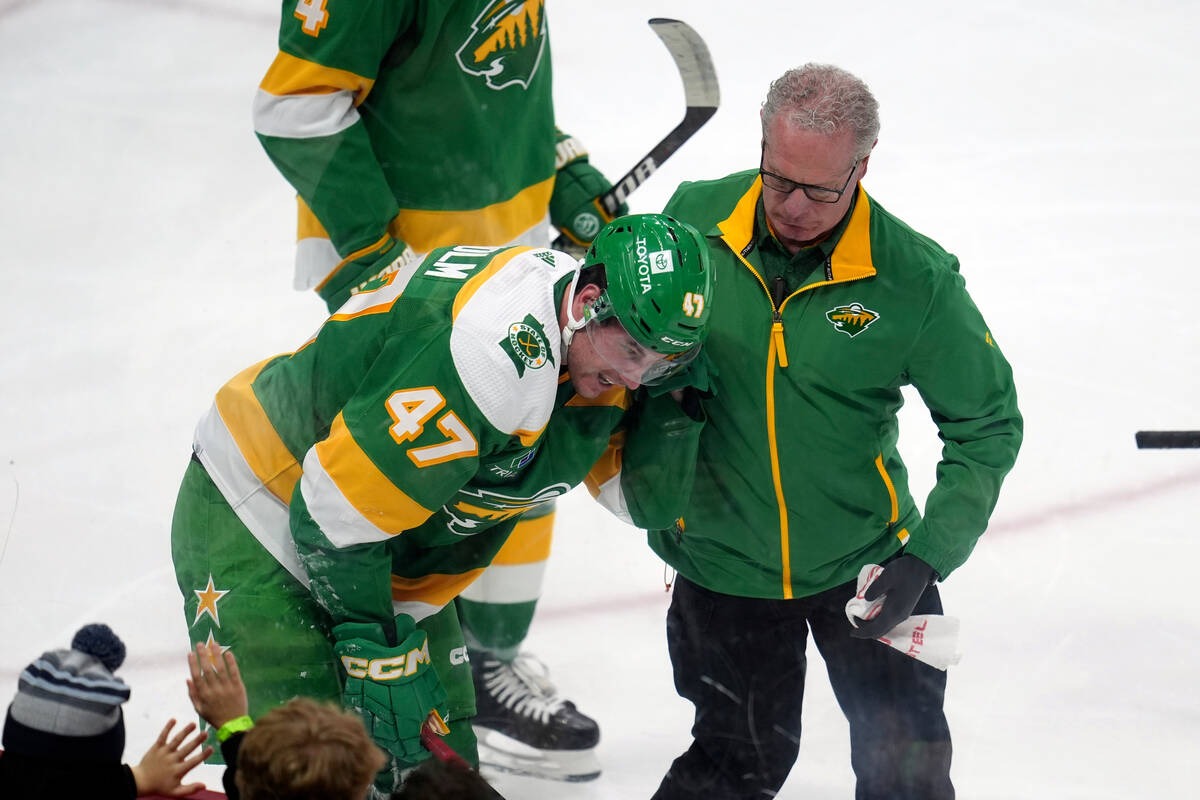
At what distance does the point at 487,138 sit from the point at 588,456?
2.57 feet

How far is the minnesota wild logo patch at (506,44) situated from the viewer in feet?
7.67

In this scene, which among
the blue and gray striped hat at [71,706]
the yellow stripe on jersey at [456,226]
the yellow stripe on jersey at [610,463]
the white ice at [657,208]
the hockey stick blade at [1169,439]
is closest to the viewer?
the blue and gray striped hat at [71,706]

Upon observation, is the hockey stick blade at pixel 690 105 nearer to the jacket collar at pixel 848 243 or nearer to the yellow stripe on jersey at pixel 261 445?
the jacket collar at pixel 848 243

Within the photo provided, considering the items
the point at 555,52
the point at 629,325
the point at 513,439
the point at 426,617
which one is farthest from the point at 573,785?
the point at 555,52

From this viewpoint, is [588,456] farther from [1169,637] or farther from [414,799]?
[1169,637]

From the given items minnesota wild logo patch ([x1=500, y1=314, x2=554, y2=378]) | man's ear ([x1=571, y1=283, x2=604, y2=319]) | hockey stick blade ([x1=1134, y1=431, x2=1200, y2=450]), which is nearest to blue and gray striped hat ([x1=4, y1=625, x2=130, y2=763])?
minnesota wild logo patch ([x1=500, y1=314, x2=554, y2=378])

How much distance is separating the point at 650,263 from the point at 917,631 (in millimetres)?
711

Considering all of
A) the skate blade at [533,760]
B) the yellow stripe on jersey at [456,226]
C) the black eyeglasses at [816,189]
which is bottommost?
the skate blade at [533,760]

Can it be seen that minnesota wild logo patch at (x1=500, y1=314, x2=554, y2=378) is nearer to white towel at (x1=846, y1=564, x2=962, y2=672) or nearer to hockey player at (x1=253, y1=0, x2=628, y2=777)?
white towel at (x1=846, y1=564, x2=962, y2=672)

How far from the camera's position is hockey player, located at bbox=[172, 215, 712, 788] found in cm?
Result: 171

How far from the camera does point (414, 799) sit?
1.49m

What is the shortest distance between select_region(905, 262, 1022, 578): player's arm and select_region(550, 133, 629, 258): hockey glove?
953mm

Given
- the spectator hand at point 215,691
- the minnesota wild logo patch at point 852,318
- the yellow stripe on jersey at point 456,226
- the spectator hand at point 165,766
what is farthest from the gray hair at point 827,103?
the spectator hand at point 165,766

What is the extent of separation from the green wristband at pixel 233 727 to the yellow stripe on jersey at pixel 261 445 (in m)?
0.35
